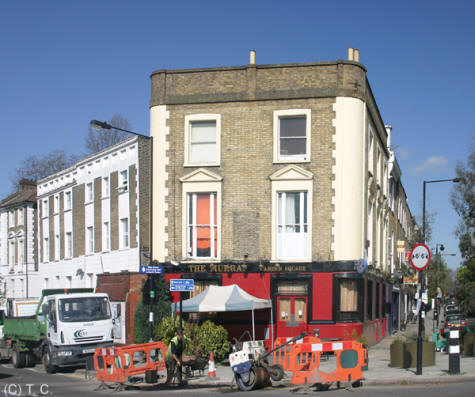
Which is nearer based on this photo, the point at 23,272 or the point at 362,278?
the point at 362,278

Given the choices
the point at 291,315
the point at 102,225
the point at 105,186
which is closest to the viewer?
the point at 291,315

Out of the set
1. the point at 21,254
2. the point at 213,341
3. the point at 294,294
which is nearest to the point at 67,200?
the point at 21,254

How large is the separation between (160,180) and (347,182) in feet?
24.0

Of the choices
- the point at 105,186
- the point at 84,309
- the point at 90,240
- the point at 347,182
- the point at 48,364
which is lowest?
the point at 48,364

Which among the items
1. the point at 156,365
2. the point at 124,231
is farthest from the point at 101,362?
the point at 124,231

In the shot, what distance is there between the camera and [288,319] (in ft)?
83.8

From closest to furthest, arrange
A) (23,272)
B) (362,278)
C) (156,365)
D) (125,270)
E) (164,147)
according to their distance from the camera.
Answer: (156,365), (362,278), (164,147), (125,270), (23,272)

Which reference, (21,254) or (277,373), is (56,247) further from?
(277,373)

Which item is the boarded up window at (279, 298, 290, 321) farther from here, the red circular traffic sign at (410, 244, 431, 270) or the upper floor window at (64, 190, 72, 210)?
the upper floor window at (64, 190, 72, 210)

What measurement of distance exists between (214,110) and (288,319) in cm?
846

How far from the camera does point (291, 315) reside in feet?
83.9

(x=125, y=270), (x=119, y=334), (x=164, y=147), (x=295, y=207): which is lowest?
(x=119, y=334)

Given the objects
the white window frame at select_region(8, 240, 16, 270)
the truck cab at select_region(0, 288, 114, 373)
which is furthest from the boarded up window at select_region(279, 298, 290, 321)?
Result: the white window frame at select_region(8, 240, 16, 270)

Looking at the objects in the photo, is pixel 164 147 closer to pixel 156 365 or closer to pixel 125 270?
pixel 125 270
